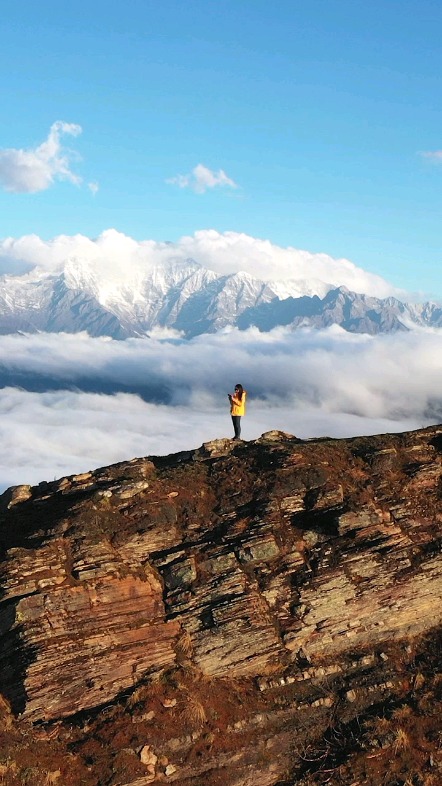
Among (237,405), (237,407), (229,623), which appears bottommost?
(229,623)

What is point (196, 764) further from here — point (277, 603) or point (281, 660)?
point (277, 603)

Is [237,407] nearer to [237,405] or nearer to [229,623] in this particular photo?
[237,405]

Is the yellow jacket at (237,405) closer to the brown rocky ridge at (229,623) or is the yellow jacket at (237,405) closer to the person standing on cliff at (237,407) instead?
the person standing on cliff at (237,407)

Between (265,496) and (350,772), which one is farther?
(265,496)

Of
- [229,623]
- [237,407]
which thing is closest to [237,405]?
[237,407]

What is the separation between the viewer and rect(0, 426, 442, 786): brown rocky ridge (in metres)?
19.0

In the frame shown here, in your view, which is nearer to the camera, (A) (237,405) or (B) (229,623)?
(B) (229,623)

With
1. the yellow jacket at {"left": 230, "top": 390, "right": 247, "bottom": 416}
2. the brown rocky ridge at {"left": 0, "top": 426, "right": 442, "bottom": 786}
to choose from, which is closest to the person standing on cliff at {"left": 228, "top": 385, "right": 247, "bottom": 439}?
the yellow jacket at {"left": 230, "top": 390, "right": 247, "bottom": 416}

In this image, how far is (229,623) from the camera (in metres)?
22.8

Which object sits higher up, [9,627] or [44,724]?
[9,627]

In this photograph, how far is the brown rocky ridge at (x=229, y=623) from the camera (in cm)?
1903

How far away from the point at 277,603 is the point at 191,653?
3.99 metres

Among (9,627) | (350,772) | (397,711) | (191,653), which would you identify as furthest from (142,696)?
(397,711)

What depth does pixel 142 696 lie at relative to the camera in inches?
Result: 804
